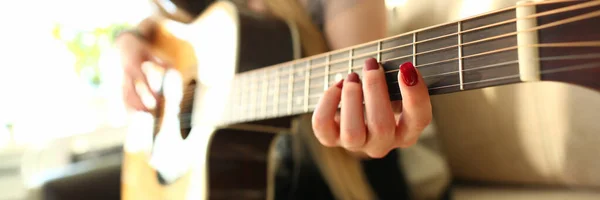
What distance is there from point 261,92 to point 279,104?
0.05 meters

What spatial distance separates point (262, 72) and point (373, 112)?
0.21m

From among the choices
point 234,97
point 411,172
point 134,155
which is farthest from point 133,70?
point 411,172

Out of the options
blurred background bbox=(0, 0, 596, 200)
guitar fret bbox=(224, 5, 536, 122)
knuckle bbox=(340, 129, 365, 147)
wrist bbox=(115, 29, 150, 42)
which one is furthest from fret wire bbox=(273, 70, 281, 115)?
blurred background bbox=(0, 0, 596, 200)

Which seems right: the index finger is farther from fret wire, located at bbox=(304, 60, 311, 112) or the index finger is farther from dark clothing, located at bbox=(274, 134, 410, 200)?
dark clothing, located at bbox=(274, 134, 410, 200)

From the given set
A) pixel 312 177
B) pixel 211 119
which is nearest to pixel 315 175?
pixel 312 177

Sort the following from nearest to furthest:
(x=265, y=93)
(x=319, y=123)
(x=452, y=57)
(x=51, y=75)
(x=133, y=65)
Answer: (x=452, y=57)
(x=319, y=123)
(x=265, y=93)
(x=133, y=65)
(x=51, y=75)

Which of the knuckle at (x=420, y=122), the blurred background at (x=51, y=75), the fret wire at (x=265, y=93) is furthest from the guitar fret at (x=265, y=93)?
the blurred background at (x=51, y=75)

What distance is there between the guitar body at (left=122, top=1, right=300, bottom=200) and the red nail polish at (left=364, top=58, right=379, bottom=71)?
24cm

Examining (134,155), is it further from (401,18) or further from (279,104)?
(401,18)

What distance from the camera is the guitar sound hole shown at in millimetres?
726

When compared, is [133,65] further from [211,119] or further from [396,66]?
[396,66]

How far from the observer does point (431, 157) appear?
0.65 m

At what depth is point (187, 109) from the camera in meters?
0.73

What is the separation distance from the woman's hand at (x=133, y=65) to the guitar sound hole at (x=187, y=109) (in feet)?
0.31
